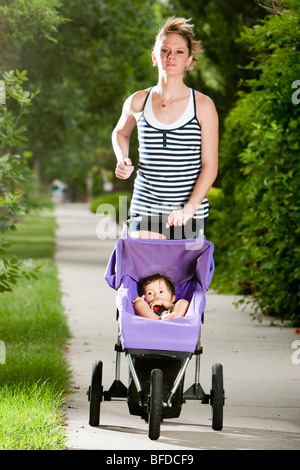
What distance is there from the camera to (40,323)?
8.88m

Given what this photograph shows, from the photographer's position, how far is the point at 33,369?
641 centimetres

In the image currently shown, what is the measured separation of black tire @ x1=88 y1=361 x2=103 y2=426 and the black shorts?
83 cm

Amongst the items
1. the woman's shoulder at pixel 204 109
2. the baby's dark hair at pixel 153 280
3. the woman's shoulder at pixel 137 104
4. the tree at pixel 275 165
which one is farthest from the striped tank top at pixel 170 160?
the tree at pixel 275 165

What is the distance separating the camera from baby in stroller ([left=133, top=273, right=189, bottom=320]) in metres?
5.15

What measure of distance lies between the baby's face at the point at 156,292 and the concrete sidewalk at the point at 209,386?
2.51ft

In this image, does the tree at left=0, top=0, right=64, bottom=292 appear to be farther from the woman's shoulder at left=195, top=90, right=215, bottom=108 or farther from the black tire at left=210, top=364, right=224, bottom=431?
the black tire at left=210, top=364, right=224, bottom=431

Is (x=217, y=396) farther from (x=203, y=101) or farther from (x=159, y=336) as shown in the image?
(x=203, y=101)

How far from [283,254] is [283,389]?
290 centimetres

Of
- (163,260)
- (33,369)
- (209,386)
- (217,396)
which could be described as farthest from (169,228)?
(33,369)

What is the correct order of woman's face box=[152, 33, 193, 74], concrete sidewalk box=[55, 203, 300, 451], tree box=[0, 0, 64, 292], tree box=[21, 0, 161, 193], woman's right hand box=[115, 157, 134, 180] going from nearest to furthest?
woman's right hand box=[115, 157, 134, 180] < concrete sidewalk box=[55, 203, 300, 451] < woman's face box=[152, 33, 193, 74] < tree box=[0, 0, 64, 292] < tree box=[21, 0, 161, 193]

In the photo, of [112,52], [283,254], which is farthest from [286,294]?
[112,52]

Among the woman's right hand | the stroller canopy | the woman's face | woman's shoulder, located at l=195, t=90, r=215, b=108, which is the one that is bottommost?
the stroller canopy

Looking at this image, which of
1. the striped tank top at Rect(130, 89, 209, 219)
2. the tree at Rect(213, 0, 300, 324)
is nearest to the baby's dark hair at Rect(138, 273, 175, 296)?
the striped tank top at Rect(130, 89, 209, 219)
